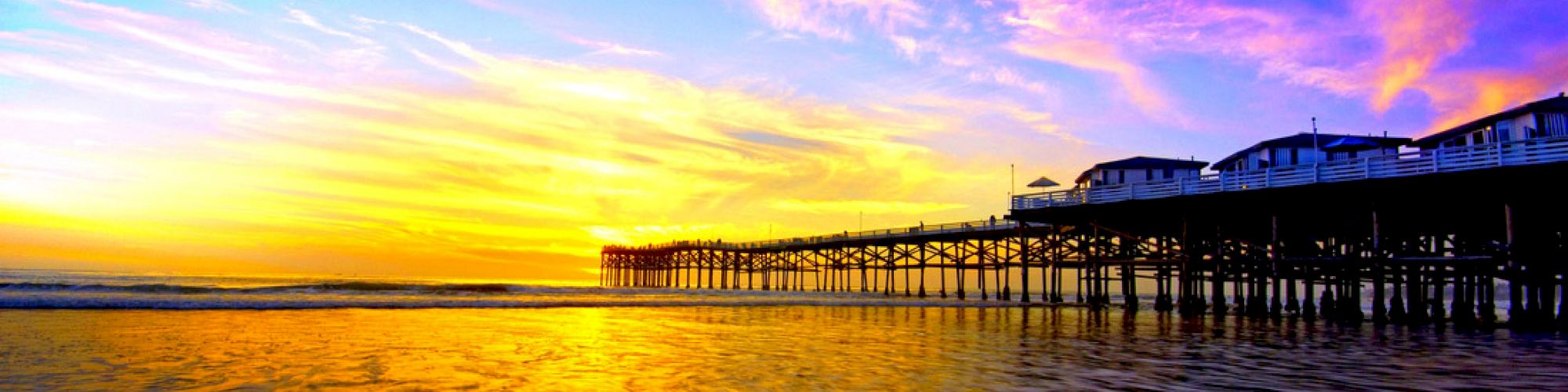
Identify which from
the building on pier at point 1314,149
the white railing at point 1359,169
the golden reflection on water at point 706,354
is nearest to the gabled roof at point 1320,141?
the building on pier at point 1314,149

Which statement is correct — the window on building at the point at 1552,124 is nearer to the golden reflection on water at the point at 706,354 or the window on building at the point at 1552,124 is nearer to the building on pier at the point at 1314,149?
the building on pier at the point at 1314,149

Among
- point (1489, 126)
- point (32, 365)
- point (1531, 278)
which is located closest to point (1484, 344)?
point (1531, 278)

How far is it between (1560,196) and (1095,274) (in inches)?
660

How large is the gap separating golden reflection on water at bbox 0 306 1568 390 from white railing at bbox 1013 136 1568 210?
4.76 metres

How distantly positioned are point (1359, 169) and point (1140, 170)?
13.4 m

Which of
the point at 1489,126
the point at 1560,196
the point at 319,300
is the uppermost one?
the point at 1489,126

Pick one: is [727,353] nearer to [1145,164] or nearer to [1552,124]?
[1552,124]

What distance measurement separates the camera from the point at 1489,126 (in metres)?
28.3

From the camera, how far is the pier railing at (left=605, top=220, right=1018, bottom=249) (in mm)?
52250

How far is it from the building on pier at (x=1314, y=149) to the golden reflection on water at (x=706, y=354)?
1161cm

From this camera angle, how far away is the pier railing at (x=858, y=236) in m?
52.2

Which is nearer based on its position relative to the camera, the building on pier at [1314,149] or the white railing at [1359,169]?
the white railing at [1359,169]

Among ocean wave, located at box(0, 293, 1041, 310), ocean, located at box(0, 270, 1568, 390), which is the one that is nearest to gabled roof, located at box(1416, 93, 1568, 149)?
ocean, located at box(0, 270, 1568, 390)

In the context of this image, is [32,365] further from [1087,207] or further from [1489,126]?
[1489,126]
